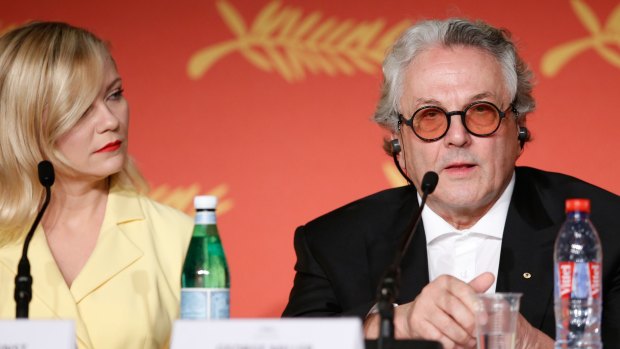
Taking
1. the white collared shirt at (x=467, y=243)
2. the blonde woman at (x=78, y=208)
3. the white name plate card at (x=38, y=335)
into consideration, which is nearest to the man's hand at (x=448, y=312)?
the white collared shirt at (x=467, y=243)

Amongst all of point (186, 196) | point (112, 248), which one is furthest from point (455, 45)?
point (186, 196)

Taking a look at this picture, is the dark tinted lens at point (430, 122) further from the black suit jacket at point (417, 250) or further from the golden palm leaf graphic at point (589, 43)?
the golden palm leaf graphic at point (589, 43)

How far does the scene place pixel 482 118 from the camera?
2.36 meters

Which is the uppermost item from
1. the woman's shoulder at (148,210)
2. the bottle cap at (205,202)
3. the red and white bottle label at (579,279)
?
the woman's shoulder at (148,210)

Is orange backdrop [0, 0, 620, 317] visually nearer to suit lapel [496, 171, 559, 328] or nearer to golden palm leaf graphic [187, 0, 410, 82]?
golden palm leaf graphic [187, 0, 410, 82]

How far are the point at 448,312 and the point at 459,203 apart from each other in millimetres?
532

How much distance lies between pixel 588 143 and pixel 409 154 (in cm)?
85

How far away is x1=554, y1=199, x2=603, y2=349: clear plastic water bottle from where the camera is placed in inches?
71.9

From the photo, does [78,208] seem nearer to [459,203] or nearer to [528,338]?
[459,203]

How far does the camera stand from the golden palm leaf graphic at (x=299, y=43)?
3.19 m

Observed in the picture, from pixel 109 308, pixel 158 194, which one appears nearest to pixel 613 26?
pixel 158 194

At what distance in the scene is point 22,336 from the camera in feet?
5.34

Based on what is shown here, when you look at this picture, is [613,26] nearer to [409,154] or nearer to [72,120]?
[409,154]

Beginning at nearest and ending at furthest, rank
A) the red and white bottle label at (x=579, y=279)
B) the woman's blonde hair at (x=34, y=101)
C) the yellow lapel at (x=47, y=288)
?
the red and white bottle label at (x=579, y=279) → the yellow lapel at (x=47, y=288) → the woman's blonde hair at (x=34, y=101)
